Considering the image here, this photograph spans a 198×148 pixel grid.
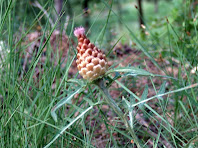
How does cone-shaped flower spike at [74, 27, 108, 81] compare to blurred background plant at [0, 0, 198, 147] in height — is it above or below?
above

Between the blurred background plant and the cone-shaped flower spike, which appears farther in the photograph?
the blurred background plant

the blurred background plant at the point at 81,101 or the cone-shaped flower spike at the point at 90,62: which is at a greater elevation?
the cone-shaped flower spike at the point at 90,62

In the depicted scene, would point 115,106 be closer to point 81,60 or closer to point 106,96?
point 106,96

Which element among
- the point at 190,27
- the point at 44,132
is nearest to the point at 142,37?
the point at 190,27

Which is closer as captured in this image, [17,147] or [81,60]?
[81,60]

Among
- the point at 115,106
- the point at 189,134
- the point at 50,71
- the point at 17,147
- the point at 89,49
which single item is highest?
the point at 89,49

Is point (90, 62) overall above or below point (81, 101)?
above

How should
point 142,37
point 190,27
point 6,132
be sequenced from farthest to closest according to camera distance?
1. point 142,37
2. point 190,27
3. point 6,132

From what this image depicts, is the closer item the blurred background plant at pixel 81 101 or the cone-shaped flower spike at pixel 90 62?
the cone-shaped flower spike at pixel 90 62

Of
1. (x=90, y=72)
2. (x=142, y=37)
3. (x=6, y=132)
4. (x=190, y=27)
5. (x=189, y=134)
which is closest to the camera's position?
(x=90, y=72)

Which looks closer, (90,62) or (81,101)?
(90,62)

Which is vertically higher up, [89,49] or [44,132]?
[89,49]
